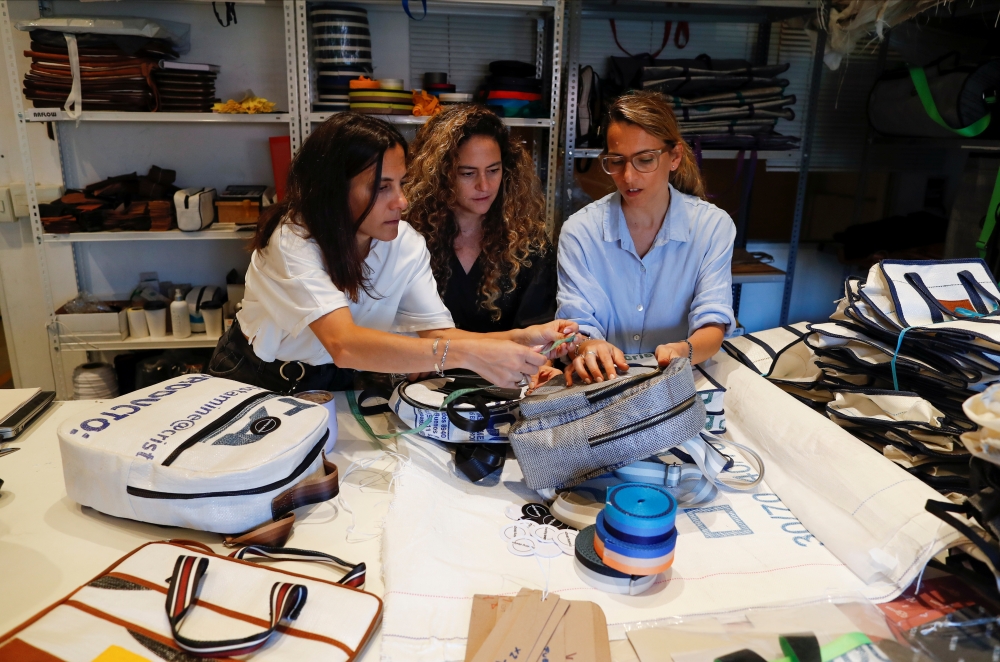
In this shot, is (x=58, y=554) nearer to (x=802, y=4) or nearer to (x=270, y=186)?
(x=270, y=186)

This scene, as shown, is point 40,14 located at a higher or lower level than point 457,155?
higher

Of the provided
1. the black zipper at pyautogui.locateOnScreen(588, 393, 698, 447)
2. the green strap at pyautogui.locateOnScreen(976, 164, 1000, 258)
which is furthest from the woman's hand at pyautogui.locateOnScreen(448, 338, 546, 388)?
the green strap at pyautogui.locateOnScreen(976, 164, 1000, 258)

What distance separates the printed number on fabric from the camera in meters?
1.13

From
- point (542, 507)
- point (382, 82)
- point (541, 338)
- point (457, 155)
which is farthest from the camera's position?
point (382, 82)

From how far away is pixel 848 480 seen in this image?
3.71 feet

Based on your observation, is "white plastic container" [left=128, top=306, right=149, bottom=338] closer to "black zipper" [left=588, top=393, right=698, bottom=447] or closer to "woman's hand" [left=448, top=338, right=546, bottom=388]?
"woman's hand" [left=448, top=338, right=546, bottom=388]

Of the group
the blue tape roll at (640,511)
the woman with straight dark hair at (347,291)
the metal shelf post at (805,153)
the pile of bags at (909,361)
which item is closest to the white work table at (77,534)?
the woman with straight dark hair at (347,291)

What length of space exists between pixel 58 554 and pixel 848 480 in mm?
1224

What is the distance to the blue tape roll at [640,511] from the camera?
98 centimetres

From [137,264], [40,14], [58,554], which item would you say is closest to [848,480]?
[58,554]

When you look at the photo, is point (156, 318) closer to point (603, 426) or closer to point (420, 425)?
point (420, 425)

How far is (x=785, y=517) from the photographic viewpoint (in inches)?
46.7

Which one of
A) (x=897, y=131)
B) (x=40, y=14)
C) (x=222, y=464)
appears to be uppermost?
(x=40, y=14)

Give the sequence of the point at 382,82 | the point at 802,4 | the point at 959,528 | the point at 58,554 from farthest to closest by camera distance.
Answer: the point at 802,4 < the point at 382,82 < the point at 58,554 < the point at 959,528
